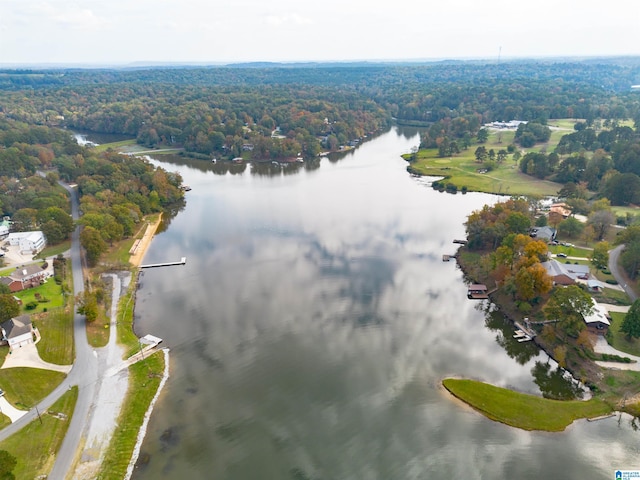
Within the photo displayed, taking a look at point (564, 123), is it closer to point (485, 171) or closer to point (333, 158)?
point (485, 171)

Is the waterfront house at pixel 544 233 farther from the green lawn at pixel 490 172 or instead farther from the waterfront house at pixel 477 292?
the green lawn at pixel 490 172

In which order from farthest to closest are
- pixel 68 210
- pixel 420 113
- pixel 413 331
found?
pixel 420 113
pixel 68 210
pixel 413 331

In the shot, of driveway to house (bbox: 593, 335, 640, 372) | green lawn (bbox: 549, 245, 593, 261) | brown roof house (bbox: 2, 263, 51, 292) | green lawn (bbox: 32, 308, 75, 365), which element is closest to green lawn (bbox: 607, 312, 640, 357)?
driveway to house (bbox: 593, 335, 640, 372)

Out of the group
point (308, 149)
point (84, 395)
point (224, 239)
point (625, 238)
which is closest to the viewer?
point (84, 395)

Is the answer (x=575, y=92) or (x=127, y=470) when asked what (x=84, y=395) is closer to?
(x=127, y=470)

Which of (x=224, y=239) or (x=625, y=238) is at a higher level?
(x=625, y=238)

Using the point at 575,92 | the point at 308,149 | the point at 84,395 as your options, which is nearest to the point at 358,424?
the point at 84,395

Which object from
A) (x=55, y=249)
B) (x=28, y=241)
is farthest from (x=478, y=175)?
(x=28, y=241)

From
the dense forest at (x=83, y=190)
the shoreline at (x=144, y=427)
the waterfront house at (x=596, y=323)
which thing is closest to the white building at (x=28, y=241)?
the dense forest at (x=83, y=190)
